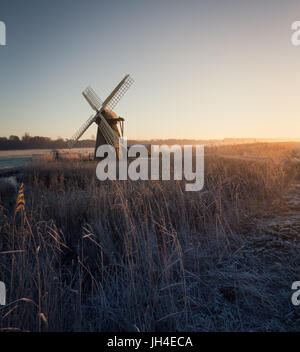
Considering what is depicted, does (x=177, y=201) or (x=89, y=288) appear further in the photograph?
(x=177, y=201)

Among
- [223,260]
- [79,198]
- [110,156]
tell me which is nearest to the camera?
[223,260]

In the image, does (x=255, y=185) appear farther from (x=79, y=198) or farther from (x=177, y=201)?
(x=79, y=198)

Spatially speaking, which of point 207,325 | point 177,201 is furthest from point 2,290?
point 177,201

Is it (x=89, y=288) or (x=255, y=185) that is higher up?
(x=255, y=185)

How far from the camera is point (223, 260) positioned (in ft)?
9.86

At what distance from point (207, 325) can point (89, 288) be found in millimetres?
1443

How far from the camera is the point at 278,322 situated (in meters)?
1.98
